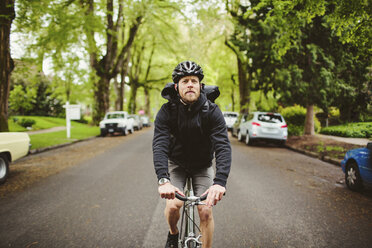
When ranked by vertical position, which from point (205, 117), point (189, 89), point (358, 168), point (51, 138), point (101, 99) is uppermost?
point (101, 99)

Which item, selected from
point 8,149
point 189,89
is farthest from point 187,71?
point 8,149

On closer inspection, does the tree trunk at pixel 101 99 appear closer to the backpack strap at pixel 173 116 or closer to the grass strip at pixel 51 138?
the grass strip at pixel 51 138

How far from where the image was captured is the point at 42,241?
125 inches

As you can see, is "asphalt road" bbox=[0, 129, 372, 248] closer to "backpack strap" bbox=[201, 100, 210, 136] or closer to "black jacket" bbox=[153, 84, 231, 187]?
"black jacket" bbox=[153, 84, 231, 187]

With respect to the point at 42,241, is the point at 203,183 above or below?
above

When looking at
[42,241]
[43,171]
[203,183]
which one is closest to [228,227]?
[203,183]

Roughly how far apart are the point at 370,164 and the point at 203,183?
14.3 ft

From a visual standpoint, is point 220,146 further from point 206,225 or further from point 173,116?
point 206,225

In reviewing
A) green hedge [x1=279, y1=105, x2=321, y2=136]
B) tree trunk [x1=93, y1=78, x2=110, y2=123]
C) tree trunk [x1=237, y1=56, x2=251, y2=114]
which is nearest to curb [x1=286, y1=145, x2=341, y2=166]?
green hedge [x1=279, y1=105, x2=321, y2=136]

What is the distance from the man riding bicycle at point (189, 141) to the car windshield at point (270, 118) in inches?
451

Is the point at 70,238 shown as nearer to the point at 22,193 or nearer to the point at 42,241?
the point at 42,241

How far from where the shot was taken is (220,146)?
2.41 m

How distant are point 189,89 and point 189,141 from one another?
52cm

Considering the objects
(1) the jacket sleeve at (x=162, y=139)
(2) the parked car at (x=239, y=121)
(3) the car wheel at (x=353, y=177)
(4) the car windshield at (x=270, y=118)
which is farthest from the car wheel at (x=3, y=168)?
(2) the parked car at (x=239, y=121)
